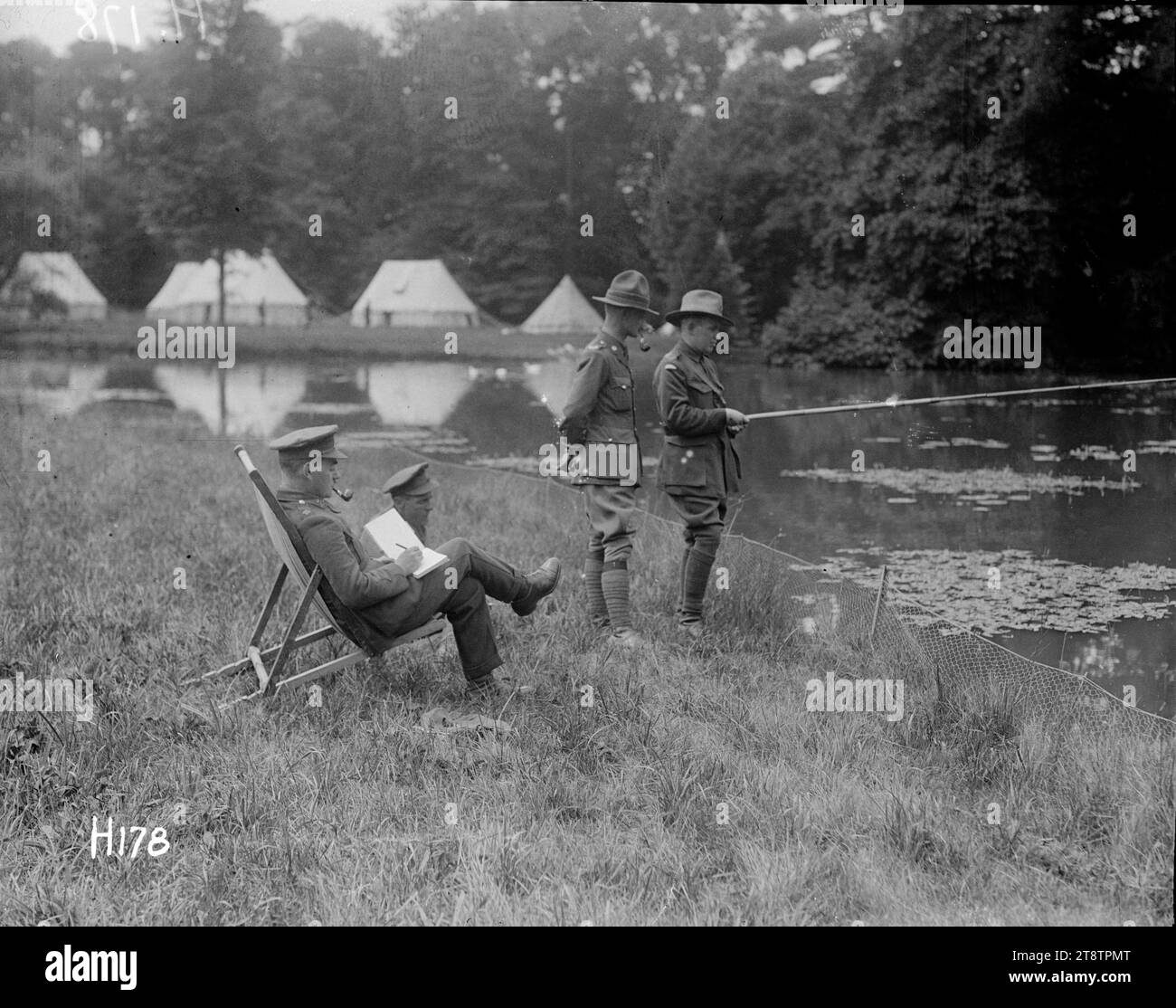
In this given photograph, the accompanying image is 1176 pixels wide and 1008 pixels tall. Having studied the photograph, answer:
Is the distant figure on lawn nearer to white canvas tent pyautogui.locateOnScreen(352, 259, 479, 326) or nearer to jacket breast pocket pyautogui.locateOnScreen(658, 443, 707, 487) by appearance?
jacket breast pocket pyautogui.locateOnScreen(658, 443, 707, 487)

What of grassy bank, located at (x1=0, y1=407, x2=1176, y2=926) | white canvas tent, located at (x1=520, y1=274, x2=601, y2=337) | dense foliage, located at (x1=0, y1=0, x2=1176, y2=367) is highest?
dense foliage, located at (x1=0, y1=0, x2=1176, y2=367)

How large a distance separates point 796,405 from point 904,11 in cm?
278

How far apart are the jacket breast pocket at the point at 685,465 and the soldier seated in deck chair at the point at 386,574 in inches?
58.0

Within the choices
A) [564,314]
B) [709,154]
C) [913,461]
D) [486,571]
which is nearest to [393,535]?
[486,571]

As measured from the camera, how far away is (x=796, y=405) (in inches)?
358

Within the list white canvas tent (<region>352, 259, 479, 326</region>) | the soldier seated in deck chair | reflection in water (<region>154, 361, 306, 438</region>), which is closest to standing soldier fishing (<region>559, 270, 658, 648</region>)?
the soldier seated in deck chair

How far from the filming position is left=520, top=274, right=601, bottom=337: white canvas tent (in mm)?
8500

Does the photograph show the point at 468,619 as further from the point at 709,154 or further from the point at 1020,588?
the point at 709,154

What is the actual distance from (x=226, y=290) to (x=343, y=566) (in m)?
5.29

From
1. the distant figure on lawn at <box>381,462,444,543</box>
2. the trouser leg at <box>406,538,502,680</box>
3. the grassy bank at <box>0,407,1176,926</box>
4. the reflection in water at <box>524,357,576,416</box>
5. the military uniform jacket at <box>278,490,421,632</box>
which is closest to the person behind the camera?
the grassy bank at <box>0,407,1176,926</box>

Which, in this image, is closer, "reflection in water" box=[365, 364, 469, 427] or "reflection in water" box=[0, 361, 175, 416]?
"reflection in water" box=[0, 361, 175, 416]

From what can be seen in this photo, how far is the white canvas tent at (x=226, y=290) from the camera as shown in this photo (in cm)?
928
